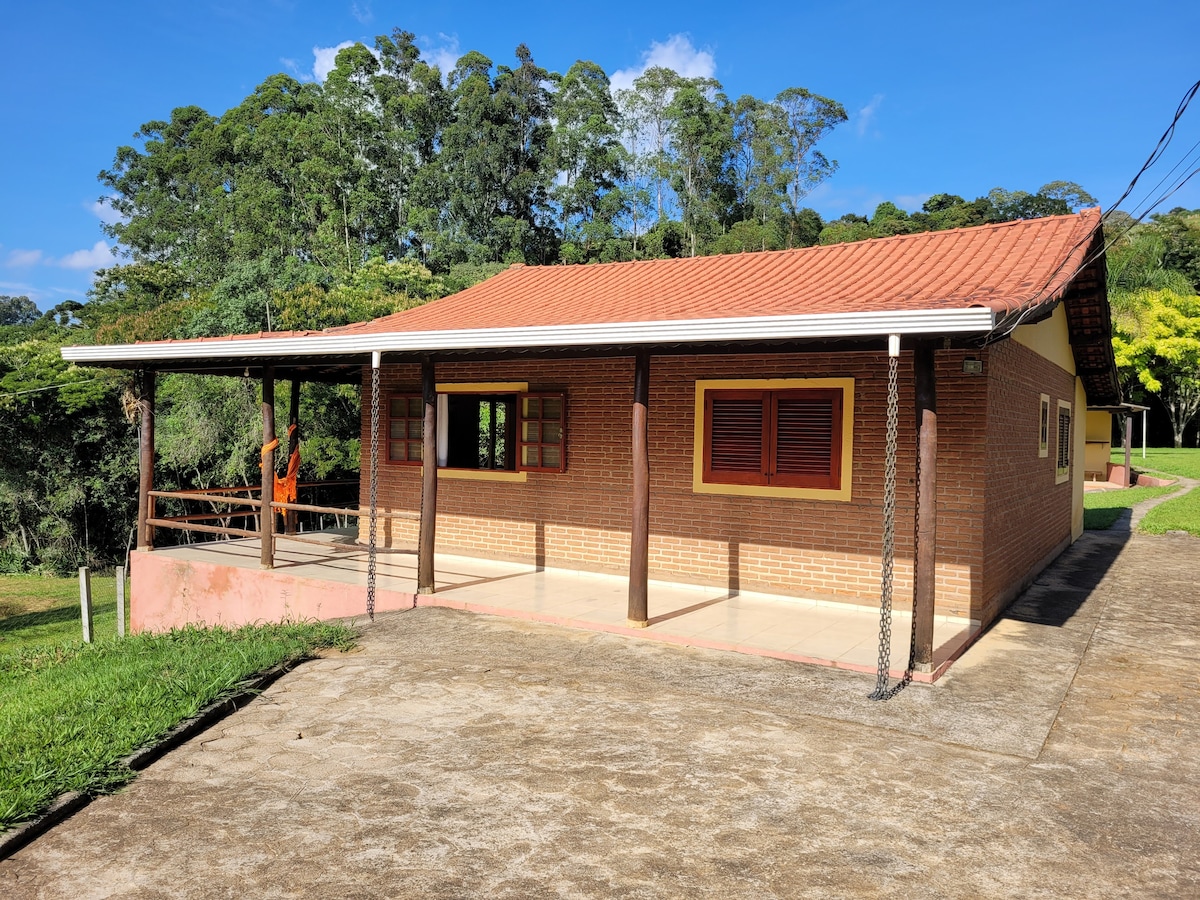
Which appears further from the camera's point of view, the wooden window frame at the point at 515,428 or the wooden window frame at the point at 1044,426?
the wooden window frame at the point at 1044,426

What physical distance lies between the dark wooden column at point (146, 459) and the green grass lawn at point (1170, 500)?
49.3 feet

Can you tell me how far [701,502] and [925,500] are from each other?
10.7 feet

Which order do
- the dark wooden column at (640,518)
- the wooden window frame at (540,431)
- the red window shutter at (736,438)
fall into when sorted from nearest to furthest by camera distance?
the dark wooden column at (640,518) → the red window shutter at (736,438) → the wooden window frame at (540,431)

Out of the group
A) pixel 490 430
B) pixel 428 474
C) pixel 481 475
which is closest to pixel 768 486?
pixel 428 474

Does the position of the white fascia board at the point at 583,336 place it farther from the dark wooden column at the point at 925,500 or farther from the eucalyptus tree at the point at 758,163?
the eucalyptus tree at the point at 758,163

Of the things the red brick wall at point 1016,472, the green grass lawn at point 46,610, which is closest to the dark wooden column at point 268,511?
the green grass lawn at point 46,610

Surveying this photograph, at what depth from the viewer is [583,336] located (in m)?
6.96

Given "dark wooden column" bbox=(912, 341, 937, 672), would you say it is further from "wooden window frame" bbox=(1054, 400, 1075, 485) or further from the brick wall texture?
"wooden window frame" bbox=(1054, 400, 1075, 485)

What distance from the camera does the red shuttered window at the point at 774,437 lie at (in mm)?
8336

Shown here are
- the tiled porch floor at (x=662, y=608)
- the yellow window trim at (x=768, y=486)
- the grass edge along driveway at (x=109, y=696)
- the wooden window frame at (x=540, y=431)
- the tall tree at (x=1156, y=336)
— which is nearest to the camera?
the grass edge along driveway at (x=109, y=696)

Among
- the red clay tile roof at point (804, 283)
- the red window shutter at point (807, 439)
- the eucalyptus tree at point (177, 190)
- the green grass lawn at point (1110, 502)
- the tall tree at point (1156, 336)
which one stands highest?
the eucalyptus tree at point (177, 190)

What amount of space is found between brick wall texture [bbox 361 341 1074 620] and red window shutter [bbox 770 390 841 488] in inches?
7.2

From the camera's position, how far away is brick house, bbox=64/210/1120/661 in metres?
6.91

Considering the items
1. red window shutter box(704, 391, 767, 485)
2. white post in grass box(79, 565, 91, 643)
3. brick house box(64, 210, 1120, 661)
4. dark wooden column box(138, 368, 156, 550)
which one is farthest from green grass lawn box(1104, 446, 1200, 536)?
white post in grass box(79, 565, 91, 643)
